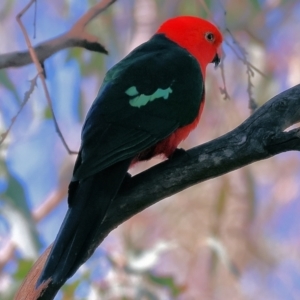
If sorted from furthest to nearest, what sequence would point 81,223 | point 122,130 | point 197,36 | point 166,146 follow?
point 197,36, point 166,146, point 122,130, point 81,223

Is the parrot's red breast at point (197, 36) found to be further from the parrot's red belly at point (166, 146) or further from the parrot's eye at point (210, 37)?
the parrot's red belly at point (166, 146)

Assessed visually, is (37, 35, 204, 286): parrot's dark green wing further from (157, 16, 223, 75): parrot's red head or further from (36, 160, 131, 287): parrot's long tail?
(157, 16, 223, 75): parrot's red head

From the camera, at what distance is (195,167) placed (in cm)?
118

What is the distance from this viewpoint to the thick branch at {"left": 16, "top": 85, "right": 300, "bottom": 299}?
1171mm

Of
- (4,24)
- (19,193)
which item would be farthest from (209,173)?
(4,24)

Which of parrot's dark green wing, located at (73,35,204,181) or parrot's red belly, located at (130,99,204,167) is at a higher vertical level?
parrot's dark green wing, located at (73,35,204,181)

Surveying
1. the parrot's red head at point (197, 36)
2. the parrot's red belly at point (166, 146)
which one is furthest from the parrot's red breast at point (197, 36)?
the parrot's red belly at point (166, 146)

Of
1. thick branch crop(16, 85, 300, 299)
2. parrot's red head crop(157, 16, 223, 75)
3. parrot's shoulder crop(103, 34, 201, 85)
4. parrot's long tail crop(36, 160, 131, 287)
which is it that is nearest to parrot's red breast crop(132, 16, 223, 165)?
parrot's red head crop(157, 16, 223, 75)

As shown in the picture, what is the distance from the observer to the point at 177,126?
1300 mm

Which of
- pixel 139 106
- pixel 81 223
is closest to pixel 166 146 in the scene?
pixel 139 106

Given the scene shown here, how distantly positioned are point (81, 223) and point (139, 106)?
32cm

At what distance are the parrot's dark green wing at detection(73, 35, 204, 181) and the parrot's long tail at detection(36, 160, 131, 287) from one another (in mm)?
37

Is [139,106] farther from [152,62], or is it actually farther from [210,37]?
[210,37]

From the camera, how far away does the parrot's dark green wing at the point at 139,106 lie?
44.8 inches
